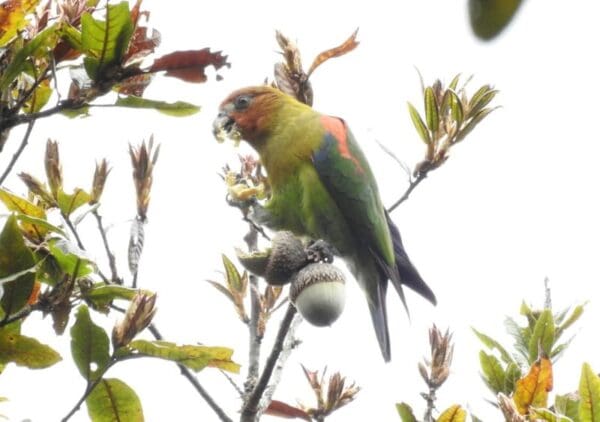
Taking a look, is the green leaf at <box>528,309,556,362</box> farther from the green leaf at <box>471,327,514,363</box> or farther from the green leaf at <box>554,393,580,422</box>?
the green leaf at <box>554,393,580,422</box>

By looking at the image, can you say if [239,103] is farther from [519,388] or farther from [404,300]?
[519,388]

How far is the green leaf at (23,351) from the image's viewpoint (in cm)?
162

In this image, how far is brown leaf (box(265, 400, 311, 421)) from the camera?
2.43 metres

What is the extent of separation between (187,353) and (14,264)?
1.37 ft

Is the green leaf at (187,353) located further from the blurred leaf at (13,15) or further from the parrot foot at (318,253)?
the parrot foot at (318,253)

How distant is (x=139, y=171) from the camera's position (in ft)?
7.43

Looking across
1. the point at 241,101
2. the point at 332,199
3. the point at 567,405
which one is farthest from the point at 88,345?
the point at 241,101

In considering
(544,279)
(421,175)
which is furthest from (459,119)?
(544,279)

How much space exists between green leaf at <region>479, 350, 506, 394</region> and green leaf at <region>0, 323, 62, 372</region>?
1211 millimetres

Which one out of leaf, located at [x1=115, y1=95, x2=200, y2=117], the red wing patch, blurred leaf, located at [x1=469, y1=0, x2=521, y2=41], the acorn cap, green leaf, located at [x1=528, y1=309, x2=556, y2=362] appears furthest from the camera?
the red wing patch

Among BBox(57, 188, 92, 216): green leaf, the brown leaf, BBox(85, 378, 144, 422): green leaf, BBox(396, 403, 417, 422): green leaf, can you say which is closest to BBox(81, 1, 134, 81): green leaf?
BBox(57, 188, 92, 216): green leaf

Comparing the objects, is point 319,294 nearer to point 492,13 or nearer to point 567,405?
point 567,405

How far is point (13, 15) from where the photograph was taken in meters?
1.62

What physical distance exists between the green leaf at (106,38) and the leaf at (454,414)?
108 cm
